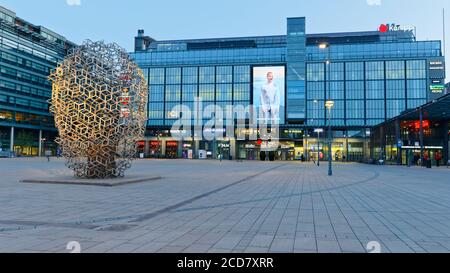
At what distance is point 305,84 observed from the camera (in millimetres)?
91688

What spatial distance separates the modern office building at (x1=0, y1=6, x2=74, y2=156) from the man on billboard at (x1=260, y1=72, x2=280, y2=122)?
53.2m

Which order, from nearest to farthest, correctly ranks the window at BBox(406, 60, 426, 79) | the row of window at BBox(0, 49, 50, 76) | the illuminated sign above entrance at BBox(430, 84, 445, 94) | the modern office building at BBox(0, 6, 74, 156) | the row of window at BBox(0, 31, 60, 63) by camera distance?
the row of window at BBox(0, 31, 60, 63), the row of window at BBox(0, 49, 50, 76), the modern office building at BBox(0, 6, 74, 156), the illuminated sign above entrance at BBox(430, 84, 445, 94), the window at BBox(406, 60, 426, 79)

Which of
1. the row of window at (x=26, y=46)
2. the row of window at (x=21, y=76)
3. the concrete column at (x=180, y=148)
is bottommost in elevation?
the concrete column at (x=180, y=148)

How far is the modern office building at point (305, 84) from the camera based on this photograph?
86938 millimetres

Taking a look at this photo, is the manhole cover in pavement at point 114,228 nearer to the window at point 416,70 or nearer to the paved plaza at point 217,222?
the paved plaza at point 217,222

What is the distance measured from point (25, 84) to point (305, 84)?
222 ft

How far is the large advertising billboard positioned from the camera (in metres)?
91.5

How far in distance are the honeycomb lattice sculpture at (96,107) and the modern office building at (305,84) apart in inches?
2744

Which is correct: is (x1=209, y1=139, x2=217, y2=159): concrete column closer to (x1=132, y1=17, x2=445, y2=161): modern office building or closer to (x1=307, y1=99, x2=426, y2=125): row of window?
(x1=132, y1=17, x2=445, y2=161): modern office building

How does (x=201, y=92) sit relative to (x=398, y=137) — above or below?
above

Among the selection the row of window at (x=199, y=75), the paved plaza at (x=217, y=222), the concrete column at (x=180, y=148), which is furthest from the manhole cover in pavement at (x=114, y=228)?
the row of window at (x=199, y=75)

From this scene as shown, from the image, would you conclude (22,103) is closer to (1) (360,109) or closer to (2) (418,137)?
(1) (360,109)

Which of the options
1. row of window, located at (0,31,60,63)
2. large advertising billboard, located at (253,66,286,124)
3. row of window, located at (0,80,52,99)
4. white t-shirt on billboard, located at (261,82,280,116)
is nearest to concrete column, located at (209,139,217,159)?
large advertising billboard, located at (253,66,286,124)

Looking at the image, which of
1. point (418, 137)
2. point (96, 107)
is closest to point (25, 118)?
point (96, 107)
